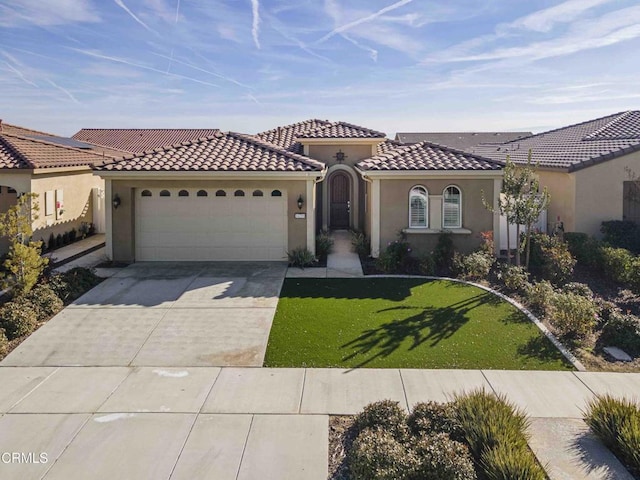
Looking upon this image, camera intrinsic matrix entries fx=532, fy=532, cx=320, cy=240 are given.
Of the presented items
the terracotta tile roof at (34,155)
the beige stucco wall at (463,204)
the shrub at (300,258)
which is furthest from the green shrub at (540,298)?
the terracotta tile roof at (34,155)

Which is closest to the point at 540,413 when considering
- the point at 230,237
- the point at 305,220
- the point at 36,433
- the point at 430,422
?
the point at 430,422

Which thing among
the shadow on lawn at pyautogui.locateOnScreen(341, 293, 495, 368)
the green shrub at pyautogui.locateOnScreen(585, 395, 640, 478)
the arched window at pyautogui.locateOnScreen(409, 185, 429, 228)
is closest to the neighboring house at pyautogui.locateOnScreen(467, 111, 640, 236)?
the arched window at pyautogui.locateOnScreen(409, 185, 429, 228)

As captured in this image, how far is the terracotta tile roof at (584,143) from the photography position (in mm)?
17641

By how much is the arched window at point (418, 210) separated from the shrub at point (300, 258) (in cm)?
321

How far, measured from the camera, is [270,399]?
777 centimetres

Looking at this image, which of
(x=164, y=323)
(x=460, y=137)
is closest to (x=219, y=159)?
(x=164, y=323)

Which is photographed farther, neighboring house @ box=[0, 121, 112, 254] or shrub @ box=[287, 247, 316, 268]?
neighboring house @ box=[0, 121, 112, 254]

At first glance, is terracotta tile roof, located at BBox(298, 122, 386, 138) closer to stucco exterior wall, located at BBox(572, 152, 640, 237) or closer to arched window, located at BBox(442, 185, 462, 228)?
arched window, located at BBox(442, 185, 462, 228)

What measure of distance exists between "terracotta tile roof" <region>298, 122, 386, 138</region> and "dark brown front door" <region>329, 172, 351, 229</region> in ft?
5.82

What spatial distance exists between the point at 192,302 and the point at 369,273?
5.07m

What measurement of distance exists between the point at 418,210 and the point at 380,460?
36.7 feet

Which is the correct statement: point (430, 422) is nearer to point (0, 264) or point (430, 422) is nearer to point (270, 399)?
point (270, 399)

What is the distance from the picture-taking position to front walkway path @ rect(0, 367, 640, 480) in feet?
20.0

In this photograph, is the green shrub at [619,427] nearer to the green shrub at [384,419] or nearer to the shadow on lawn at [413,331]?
the green shrub at [384,419]
